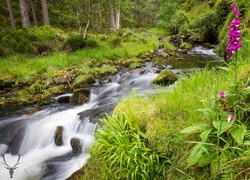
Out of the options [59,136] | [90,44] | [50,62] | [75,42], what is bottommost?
[59,136]

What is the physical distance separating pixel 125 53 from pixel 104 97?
6827 mm

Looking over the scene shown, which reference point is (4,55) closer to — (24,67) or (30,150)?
(24,67)

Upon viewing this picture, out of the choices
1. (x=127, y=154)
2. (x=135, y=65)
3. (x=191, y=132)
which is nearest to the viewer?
(x=191, y=132)

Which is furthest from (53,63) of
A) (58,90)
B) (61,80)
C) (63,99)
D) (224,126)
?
(224,126)

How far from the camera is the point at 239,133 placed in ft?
6.36

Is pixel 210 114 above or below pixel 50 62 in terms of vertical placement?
above

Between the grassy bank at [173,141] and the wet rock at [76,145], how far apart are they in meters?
1.54

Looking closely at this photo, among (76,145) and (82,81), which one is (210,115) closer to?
(76,145)

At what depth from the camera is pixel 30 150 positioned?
5.00 meters

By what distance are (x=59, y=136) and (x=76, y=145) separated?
2.29 feet

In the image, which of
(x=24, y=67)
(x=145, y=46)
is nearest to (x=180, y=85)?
(x=24, y=67)

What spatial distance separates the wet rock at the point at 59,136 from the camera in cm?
495

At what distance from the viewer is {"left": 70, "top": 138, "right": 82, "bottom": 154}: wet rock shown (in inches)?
178

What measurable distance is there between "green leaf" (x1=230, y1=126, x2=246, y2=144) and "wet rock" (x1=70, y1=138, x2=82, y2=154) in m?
3.32
